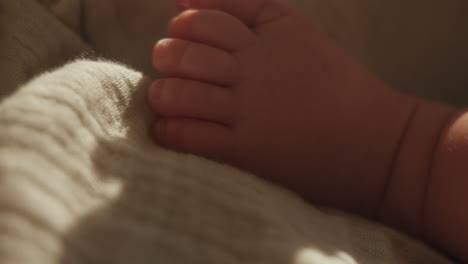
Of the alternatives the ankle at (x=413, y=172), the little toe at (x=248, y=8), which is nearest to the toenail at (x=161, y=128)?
the little toe at (x=248, y=8)

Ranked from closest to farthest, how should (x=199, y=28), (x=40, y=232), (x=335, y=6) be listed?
1. (x=40, y=232)
2. (x=199, y=28)
3. (x=335, y=6)

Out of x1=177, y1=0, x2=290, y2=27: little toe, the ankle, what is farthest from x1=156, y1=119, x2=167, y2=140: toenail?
the ankle

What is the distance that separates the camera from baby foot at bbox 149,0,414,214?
1.47 ft

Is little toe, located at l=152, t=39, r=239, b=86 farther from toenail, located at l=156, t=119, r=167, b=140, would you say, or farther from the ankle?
the ankle

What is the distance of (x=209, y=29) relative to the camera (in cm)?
47

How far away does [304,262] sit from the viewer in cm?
26

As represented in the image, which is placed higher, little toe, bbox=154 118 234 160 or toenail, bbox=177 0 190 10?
toenail, bbox=177 0 190 10

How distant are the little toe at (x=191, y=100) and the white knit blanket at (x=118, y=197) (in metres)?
0.02

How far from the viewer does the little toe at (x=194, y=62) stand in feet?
1.46

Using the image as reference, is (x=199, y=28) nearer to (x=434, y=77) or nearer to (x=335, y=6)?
(x=335, y=6)

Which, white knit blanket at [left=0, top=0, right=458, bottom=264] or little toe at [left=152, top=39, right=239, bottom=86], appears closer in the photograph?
white knit blanket at [left=0, top=0, right=458, bottom=264]

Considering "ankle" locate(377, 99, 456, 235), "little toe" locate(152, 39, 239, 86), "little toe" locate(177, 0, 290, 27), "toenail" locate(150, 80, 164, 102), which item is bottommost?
"ankle" locate(377, 99, 456, 235)

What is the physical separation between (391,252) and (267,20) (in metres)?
0.28

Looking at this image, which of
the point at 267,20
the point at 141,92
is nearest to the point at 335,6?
the point at 267,20
